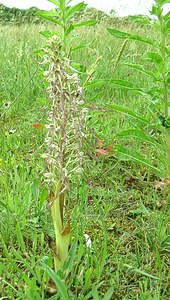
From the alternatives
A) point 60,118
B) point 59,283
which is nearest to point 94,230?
point 59,283

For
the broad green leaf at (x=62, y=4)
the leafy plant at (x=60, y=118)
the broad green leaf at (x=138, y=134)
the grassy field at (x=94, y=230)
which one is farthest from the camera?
the broad green leaf at (x=138, y=134)

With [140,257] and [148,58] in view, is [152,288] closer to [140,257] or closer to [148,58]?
[140,257]

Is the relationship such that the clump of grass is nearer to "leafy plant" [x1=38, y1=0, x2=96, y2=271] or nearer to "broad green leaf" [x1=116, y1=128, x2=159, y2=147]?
"leafy plant" [x1=38, y1=0, x2=96, y2=271]

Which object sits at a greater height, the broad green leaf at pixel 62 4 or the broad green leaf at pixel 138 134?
the broad green leaf at pixel 62 4

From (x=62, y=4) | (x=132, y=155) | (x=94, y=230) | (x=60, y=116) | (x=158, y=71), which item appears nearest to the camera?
(x=60, y=116)

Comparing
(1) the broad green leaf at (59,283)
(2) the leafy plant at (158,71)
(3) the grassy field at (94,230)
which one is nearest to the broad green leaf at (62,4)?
(2) the leafy plant at (158,71)

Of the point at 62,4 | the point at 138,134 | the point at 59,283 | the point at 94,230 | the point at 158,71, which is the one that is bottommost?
the point at 94,230

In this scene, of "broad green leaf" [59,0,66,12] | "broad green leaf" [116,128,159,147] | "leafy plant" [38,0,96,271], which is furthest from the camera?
"broad green leaf" [116,128,159,147]

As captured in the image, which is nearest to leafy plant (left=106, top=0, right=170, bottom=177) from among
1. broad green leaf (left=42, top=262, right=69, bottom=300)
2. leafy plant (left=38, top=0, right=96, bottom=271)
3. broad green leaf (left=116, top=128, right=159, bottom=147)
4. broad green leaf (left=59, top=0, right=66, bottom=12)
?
broad green leaf (left=116, top=128, right=159, bottom=147)

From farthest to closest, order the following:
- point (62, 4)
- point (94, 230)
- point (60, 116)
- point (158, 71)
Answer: point (158, 71) → point (62, 4) → point (94, 230) → point (60, 116)

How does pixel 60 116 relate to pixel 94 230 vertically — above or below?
above

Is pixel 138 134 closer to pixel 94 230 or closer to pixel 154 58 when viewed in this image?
Answer: pixel 154 58

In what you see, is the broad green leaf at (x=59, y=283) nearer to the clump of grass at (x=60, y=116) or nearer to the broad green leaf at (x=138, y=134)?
the clump of grass at (x=60, y=116)

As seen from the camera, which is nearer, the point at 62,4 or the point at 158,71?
the point at 62,4
